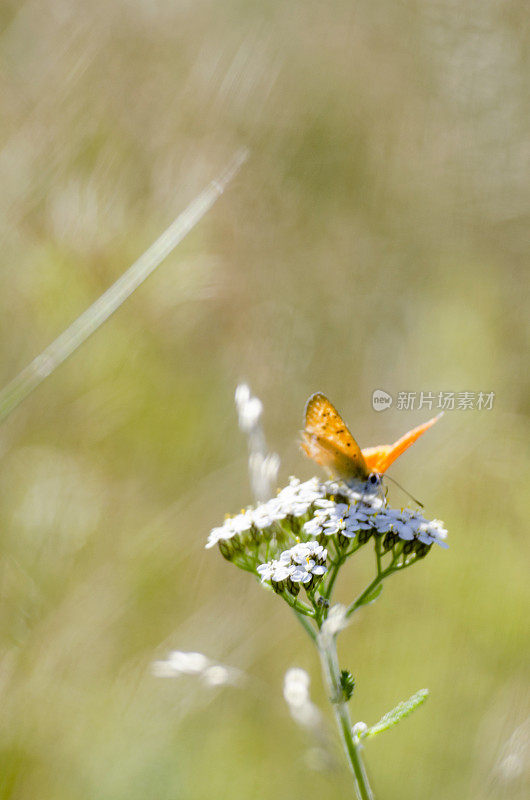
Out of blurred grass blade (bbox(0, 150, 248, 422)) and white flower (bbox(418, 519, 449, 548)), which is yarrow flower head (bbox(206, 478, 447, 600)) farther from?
blurred grass blade (bbox(0, 150, 248, 422))

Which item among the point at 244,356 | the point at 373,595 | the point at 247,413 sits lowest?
the point at 373,595

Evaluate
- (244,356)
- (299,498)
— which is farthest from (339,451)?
(244,356)

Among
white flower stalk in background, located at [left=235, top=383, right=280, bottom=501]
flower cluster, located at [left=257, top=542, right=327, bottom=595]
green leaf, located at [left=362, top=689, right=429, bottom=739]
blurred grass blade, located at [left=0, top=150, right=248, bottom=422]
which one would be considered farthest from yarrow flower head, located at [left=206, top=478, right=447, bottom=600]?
blurred grass blade, located at [left=0, top=150, right=248, bottom=422]

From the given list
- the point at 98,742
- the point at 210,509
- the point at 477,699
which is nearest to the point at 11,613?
the point at 98,742

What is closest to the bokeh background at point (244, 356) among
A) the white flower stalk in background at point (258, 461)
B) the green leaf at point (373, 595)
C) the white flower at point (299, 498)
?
the green leaf at point (373, 595)

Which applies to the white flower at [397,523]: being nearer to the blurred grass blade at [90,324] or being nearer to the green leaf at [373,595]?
the green leaf at [373,595]

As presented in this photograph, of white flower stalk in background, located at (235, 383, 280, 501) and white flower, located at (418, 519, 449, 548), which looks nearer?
white flower stalk in background, located at (235, 383, 280, 501)

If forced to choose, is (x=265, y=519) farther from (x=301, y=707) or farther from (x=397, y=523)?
(x=301, y=707)
